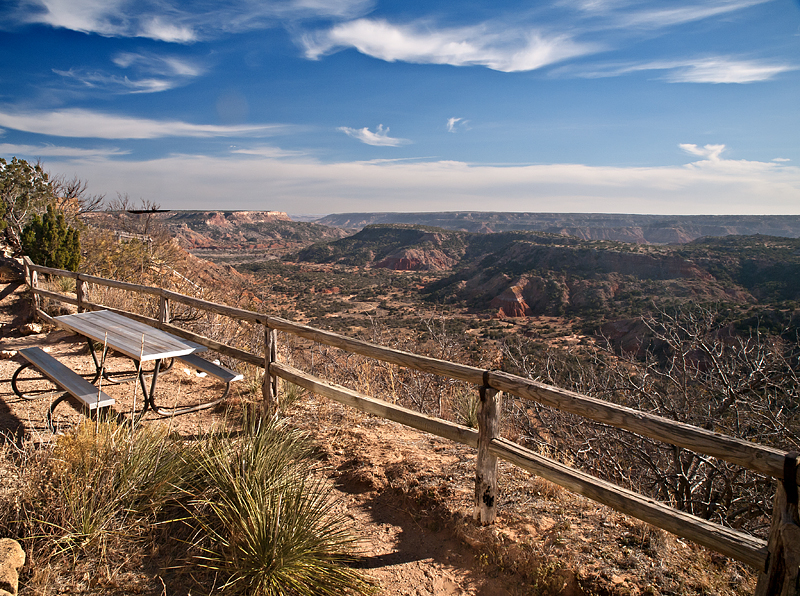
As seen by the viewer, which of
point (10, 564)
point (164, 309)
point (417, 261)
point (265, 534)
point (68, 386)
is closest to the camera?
point (10, 564)

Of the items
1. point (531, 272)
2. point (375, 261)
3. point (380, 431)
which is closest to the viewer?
point (380, 431)

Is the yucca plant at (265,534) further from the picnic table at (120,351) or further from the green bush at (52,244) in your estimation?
the green bush at (52,244)

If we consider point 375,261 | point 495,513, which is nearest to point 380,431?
point 495,513

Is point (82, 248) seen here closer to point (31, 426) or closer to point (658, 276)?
point (31, 426)

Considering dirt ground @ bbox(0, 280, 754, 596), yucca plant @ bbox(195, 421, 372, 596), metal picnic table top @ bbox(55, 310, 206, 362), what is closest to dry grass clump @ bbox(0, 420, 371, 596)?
yucca plant @ bbox(195, 421, 372, 596)

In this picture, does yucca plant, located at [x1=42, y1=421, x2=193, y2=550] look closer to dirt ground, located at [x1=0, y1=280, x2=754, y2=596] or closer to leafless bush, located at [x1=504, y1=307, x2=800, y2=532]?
dirt ground, located at [x1=0, y1=280, x2=754, y2=596]

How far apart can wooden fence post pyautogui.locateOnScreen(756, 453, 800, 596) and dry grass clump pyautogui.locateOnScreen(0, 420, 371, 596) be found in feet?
→ 5.71

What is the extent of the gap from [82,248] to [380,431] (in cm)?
1200

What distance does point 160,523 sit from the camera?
2.29m

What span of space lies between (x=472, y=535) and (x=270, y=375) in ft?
7.45

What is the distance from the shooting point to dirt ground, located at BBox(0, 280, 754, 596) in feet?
7.98

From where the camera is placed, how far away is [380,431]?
14.7 ft

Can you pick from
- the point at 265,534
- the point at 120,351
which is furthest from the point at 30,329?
the point at 265,534

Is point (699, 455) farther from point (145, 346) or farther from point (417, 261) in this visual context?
point (417, 261)
